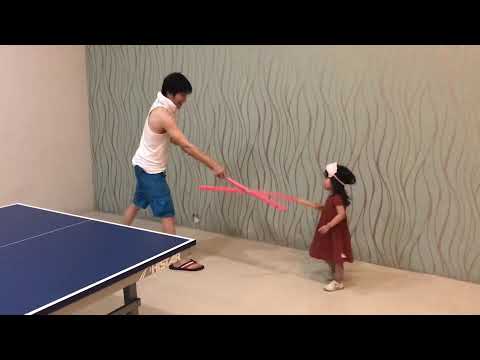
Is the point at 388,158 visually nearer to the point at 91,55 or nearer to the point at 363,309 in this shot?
the point at 363,309

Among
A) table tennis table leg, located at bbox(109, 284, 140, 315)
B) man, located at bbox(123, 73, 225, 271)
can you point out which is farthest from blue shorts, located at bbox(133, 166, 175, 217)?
table tennis table leg, located at bbox(109, 284, 140, 315)

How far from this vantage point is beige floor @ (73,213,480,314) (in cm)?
295

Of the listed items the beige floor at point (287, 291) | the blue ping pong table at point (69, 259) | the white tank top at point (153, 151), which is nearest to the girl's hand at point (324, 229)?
the beige floor at point (287, 291)

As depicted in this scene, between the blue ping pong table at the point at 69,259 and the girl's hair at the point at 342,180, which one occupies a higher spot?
the girl's hair at the point at 342,180

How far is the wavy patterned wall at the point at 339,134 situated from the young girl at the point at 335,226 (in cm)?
46

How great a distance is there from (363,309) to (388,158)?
1090 millimetres

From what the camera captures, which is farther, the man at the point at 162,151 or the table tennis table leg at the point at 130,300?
the man at the point at 162,151

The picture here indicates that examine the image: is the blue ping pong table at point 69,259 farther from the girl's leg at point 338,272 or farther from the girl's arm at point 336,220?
the girl's leg at point 338,272

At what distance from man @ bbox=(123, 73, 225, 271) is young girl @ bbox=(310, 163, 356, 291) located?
752 mm

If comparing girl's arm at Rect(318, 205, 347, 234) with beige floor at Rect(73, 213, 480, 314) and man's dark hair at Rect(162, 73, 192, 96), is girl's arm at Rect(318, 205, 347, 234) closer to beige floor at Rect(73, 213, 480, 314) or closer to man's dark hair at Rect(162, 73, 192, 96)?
beige floor at Rect(73, 213, 480, 314)

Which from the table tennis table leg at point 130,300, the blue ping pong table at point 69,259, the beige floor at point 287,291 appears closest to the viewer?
the blue ping pong table at point 69,259

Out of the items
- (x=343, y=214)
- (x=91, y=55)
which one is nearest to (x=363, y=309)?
(x=343, y=214)

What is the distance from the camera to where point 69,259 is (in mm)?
2160

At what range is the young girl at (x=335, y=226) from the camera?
3160 mm
